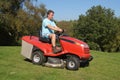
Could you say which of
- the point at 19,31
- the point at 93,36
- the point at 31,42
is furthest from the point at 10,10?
the point at 31,42

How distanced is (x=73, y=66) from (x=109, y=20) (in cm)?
6188

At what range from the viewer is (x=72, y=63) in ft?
36.4

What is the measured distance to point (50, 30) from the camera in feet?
38.9

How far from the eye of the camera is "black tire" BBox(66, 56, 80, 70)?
11000 mm

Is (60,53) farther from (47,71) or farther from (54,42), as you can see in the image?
(47,71)

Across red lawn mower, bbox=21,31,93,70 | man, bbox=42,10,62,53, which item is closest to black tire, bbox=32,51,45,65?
red lawn mower, bbox=21,31,93,70

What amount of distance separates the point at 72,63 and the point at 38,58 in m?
1.39

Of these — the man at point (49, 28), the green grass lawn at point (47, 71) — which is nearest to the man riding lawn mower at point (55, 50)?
the man at point (49, 28)

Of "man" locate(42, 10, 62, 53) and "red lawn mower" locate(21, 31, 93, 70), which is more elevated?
"man" locate(42, 10, 62, 53)

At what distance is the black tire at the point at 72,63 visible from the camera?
36.1 feet

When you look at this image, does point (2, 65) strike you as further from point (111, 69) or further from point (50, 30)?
point (111, 69)

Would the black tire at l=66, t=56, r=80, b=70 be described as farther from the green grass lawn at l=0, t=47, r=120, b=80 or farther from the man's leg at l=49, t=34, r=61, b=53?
the man's leg at l=49, t=34, r=61, b=53

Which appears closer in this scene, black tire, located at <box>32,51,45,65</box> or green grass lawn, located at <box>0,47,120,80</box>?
green grass lawn, located at <box>0,47,120,80</box>

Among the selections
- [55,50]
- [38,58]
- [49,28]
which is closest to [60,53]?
[55,50]
